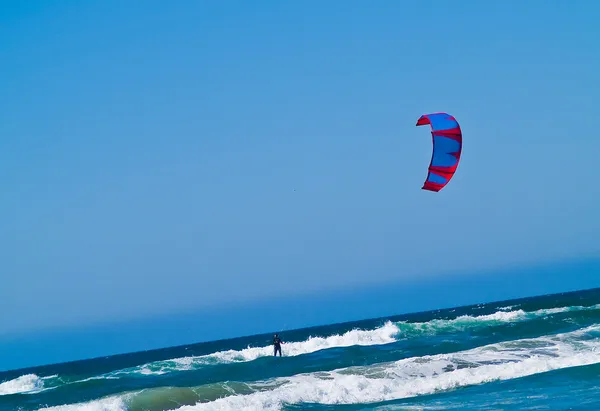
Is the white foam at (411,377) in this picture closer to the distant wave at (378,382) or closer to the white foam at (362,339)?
the distant wave at (378,382)

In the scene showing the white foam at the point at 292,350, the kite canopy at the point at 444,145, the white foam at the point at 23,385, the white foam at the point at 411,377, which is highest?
the kite canopy at the point at 444,145

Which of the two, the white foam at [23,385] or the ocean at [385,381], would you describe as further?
the white foam at [23,385]

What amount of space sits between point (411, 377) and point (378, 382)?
121 centimetres

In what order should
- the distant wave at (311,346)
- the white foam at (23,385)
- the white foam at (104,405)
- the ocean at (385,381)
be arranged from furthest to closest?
the distant wave at (311,346), the white foam at (23,385), the white foam at (104,405), the ocean at (385,381)

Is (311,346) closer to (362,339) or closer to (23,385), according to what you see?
(362,339)

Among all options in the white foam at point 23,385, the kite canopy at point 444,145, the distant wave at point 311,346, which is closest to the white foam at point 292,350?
the distant wave at point 311,346

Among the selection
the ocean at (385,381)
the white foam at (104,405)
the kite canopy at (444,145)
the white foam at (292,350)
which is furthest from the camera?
the white foam at (292,350)

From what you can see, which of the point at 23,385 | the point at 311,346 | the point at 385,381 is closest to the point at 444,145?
the point at 385,381

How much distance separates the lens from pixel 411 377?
2031 centimetres

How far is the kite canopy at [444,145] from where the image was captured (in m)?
14.1

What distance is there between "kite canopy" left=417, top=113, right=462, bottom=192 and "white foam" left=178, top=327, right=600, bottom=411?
5.97 m

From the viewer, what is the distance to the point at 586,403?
14086mm

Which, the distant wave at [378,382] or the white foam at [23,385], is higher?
the white foam at [23,385]

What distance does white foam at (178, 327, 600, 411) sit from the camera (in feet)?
59.2
